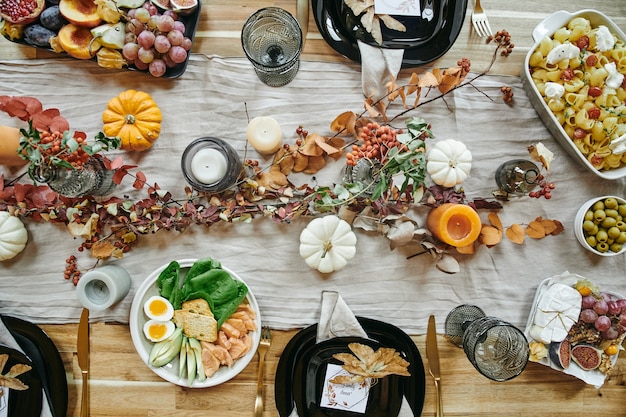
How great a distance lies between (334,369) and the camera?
1181mm

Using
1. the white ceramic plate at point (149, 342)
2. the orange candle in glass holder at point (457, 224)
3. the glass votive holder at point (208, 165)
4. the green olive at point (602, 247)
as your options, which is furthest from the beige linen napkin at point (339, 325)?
the green olive at point (602, 247)

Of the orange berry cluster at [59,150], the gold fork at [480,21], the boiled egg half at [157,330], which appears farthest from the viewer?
the gold fork at [480,21]

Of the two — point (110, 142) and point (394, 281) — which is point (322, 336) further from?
point (110, 142)

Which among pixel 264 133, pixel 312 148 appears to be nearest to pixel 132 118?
pixel 264 133

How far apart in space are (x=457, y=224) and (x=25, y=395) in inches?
42.9

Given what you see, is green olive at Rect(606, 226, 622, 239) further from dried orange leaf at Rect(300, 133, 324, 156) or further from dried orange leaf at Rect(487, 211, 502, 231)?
dried orange leaf at Rect(300, 133, 324, 156)

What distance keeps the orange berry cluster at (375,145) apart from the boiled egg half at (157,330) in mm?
565

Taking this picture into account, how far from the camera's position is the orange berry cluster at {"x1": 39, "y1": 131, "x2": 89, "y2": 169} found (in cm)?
103

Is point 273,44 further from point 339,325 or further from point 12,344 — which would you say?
point 12,344

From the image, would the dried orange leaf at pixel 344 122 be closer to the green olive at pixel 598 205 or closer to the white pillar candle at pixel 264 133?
the white pillar candle at pixel 264 133

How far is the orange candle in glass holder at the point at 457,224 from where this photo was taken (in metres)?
1.13

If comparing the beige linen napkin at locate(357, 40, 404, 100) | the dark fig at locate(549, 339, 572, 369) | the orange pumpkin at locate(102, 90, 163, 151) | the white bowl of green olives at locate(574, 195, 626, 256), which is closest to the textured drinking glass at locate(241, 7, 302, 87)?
the beige linen napkin at locate(357, 40, 404, 100)

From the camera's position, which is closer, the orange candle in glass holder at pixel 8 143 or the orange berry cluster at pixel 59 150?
the orange berry cluster at pixel 59 150

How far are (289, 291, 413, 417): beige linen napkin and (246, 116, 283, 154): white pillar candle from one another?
15.9 inches
